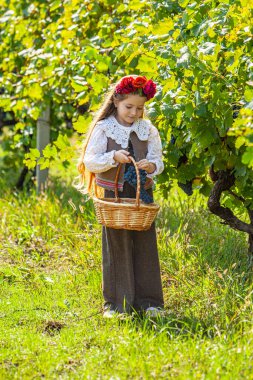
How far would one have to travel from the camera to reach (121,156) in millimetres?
4391

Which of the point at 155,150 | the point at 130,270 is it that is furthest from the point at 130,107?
the point at 130,270

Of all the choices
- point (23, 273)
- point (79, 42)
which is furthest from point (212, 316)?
point (79, 42)

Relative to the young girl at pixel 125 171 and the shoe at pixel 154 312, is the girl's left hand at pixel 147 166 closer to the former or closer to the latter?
the young girl at pixel 125 171

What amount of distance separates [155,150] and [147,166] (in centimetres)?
17

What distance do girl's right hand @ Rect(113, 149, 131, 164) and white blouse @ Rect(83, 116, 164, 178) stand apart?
2cm

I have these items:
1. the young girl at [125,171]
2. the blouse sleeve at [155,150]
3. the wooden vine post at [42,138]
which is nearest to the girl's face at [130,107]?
the young girl at [125,171]

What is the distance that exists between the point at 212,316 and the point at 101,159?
3.20 feet

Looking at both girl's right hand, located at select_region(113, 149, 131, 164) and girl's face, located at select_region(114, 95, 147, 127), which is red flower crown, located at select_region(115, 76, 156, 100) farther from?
girl's right hand, located at select_region(113, 149, 131, 164)

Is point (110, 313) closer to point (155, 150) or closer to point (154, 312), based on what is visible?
point (154, 312)

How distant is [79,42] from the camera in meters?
6.55

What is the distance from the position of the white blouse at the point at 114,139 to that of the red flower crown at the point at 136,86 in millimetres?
175

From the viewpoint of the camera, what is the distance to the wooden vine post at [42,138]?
24.6 ft

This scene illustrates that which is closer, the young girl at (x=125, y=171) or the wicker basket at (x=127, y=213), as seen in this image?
the wicker basket at (x=127, y=213)

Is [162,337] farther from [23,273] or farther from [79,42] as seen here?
[79,42]
